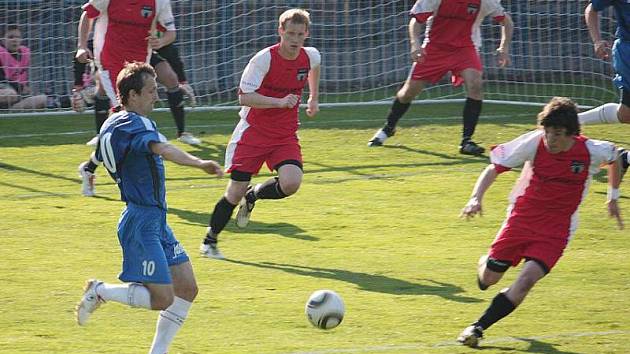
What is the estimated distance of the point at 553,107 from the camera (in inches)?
273

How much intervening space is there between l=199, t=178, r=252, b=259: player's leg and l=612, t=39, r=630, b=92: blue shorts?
3.62 m

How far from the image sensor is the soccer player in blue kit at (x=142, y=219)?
6379 mm

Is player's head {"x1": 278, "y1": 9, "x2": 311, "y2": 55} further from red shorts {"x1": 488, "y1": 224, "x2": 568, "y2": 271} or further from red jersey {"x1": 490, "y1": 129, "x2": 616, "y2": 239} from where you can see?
red shorts {"x1": 488, "y1": 224, "x2": 568, "y2": 271}

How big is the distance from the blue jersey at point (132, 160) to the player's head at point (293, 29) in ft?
8.85

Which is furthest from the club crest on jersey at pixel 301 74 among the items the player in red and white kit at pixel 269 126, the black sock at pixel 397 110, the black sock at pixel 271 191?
the black sock at pixel 397 110

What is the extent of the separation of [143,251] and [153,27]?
6200mm

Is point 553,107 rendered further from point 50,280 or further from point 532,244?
point 50,280

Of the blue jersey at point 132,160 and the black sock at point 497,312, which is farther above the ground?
the blue jersey at point 132,160

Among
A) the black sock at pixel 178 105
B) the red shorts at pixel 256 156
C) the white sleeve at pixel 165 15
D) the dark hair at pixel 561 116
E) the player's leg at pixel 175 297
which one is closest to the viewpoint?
the player's leg at pixel 175 297

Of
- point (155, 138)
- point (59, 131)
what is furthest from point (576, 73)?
point (155, 138)

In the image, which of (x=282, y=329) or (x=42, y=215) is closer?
(x=282, y=329)

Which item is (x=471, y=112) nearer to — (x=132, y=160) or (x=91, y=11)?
(x=91, y=11)

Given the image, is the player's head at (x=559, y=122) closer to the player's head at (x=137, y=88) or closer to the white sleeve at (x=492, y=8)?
the player's head at (x=137, y=88)

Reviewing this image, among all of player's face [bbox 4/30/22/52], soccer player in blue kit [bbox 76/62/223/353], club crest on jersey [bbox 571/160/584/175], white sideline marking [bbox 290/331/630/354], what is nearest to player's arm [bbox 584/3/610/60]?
club crest on jersey [bbox 571/160/584/175]
